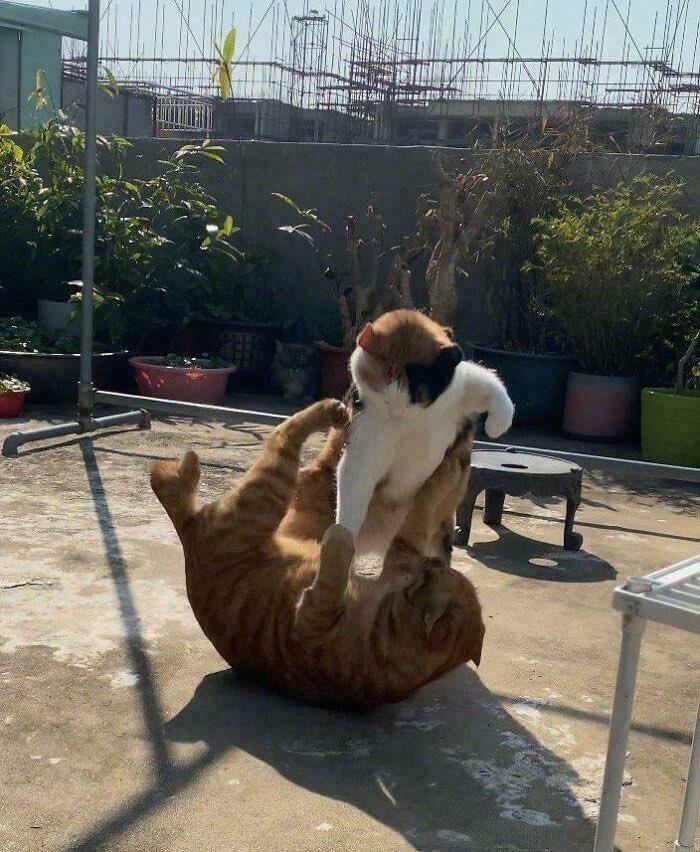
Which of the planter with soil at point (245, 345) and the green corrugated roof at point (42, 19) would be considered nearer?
the planter with soil at point (245, 345)

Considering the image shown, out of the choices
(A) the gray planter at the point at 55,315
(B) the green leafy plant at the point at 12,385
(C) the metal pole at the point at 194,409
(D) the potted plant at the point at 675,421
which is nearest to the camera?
(C) the metal pole at the point at 194,409

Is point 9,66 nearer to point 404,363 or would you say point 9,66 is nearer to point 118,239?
point 118,239

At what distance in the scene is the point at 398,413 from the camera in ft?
8.92

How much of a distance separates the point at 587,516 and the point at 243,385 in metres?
3.81

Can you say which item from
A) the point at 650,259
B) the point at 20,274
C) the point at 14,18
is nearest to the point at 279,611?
the point at 650,259

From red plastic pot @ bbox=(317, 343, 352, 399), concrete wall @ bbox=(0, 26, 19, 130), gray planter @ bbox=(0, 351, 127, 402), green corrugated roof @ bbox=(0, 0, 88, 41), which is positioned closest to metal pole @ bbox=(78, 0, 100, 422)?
gray planter @ bbox=(0, 351, 127, 402)

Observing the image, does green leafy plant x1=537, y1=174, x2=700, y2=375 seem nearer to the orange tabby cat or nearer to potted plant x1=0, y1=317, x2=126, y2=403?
potted plant x1=0, y1=317, x2=126, y2=403

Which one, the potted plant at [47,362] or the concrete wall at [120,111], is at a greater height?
the concrete wall at [120,111]

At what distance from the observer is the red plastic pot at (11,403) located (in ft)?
19.7

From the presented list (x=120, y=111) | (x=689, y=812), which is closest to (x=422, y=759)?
(x=689, y=812)

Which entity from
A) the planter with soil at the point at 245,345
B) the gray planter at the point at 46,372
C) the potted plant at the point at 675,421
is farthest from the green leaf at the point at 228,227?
the potted plant at the point at 675,421

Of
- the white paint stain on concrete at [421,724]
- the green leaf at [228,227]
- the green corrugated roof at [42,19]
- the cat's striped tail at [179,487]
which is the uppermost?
the green corrugated roof at [42,19]

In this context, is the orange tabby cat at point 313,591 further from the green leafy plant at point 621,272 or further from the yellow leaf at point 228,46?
the yellow leaf at point 228,46

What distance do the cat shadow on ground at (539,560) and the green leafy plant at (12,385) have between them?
11.0ft
